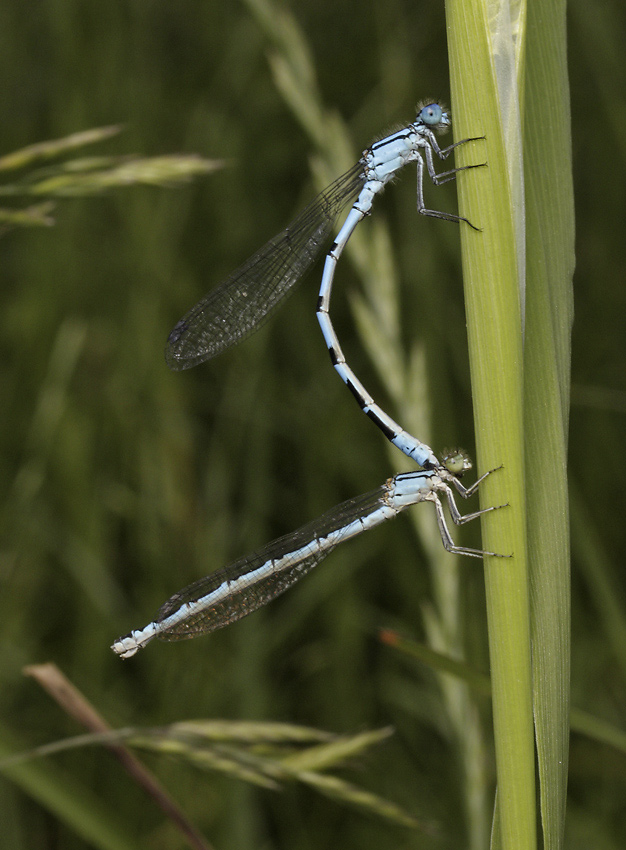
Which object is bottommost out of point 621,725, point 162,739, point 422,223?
point 621,725

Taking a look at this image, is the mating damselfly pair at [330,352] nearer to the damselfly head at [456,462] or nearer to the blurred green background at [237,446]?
the damselfly head at [456,462]

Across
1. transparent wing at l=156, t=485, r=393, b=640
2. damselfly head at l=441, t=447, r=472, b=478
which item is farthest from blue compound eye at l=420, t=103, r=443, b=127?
transparent wing at l=156, t=485, r=393, b=640

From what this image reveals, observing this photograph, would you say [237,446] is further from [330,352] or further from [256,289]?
[330,352]

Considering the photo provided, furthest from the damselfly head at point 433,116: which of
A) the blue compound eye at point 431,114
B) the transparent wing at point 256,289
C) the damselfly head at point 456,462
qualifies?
the damselfly head at point 456,462

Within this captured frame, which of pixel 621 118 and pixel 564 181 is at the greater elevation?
pixel 621 118

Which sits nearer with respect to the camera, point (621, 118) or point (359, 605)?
point (621, 118)

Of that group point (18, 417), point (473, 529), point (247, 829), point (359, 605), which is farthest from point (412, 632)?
point (18, 417)

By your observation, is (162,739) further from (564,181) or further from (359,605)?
(359,605)
